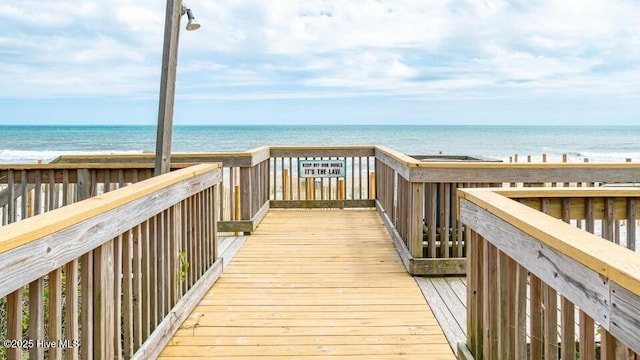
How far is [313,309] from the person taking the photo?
3.22m

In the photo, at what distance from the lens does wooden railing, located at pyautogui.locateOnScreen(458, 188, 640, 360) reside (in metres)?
1.10

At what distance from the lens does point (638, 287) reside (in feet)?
3.16

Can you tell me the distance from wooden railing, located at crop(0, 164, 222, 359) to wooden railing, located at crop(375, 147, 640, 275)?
1.69 metres

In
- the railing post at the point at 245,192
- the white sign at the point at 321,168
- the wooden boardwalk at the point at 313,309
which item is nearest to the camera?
the wooden boardwalk at the point at 313,309

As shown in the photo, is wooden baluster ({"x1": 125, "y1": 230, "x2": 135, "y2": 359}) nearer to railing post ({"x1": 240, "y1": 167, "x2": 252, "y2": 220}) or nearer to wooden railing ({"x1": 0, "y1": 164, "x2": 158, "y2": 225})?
wooden railing ({"x1": 0, "y1": 164, "x2": 158, "y2": 225})

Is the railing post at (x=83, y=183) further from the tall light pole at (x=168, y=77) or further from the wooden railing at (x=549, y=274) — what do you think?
the wooden railing at (x=549, y=274)

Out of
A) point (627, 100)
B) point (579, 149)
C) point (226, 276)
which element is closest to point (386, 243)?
point (226, 276)

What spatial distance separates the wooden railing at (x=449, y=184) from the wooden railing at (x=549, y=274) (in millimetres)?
1349

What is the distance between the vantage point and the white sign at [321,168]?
700 centimetres

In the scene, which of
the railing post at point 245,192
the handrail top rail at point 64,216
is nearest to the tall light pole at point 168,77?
the handrail top rail at point 64,216

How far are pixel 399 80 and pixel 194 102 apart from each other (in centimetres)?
2685

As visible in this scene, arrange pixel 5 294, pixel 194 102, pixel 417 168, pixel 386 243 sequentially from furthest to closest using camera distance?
pixel 194 102
pixel 386 243
pixel 417 168
pixel 5 294

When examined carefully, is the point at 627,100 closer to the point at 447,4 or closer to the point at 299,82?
the point at 299,82

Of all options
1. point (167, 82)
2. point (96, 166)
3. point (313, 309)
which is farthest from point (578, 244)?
point (96, 166)
